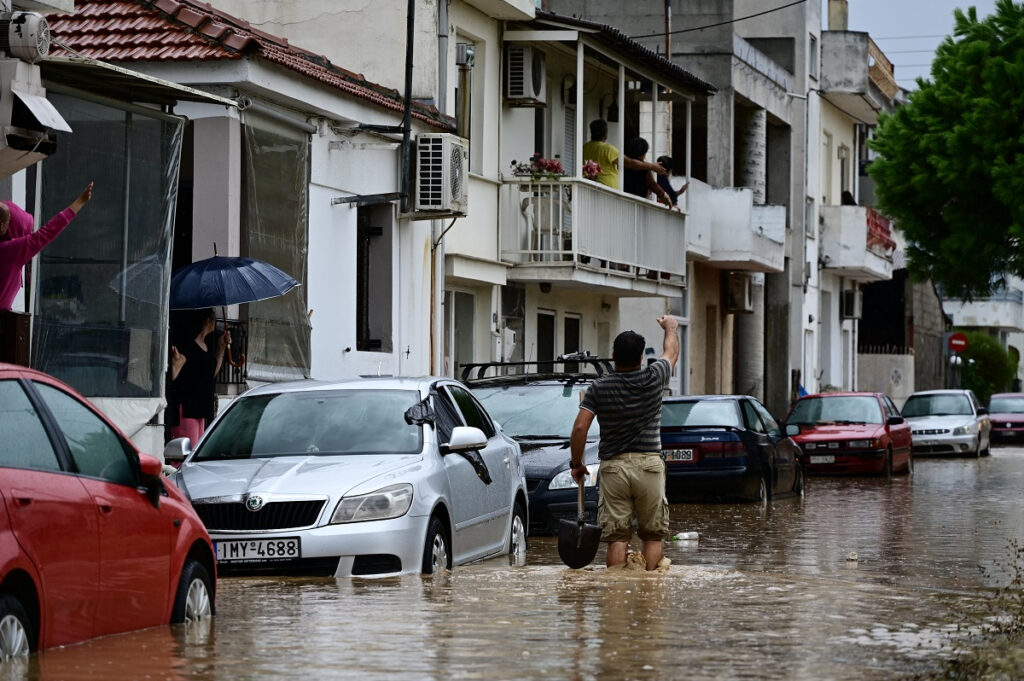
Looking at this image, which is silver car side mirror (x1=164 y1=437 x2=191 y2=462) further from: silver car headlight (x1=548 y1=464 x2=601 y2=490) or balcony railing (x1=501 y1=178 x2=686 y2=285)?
balcony railing (x1=501 y1=178 x2=686 y2=285)

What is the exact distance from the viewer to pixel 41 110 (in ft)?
42.4

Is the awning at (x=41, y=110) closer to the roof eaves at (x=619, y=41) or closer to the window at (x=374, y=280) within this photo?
the window at (x=374, y=280)

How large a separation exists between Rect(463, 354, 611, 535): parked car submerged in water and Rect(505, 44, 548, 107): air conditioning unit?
26.5ft

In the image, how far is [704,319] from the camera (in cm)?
4103

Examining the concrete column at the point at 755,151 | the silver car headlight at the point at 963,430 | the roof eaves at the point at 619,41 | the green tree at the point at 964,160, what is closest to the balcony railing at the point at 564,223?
the roof eaves at the point at 619,41

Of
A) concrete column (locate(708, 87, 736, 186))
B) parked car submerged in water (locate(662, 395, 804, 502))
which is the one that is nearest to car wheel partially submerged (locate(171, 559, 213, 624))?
parked car submerged in water (locate(662, 395, 804, 502))

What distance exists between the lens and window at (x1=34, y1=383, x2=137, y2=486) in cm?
861

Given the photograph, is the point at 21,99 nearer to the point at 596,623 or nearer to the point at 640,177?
the point at 596,623

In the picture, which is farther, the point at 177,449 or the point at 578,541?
the point at 578,541

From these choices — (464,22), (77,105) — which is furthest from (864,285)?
(77,105)

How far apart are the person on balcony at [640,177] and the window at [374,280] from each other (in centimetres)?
889

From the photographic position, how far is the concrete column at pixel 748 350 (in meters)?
44.4

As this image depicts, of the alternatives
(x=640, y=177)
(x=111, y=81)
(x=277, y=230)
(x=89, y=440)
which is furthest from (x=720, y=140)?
(x=89, y=440)

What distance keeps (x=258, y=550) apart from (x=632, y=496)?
259 cm
